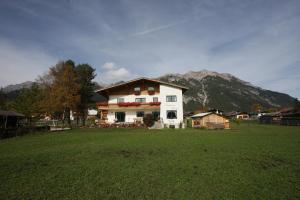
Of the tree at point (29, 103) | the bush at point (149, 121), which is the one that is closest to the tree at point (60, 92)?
the tree at point (29, 103)

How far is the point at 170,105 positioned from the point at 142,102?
470cm

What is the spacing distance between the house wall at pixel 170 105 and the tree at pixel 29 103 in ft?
70.4

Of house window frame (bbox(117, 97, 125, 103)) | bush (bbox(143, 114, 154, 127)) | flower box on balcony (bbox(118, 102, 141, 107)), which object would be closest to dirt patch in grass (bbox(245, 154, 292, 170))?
bush (bbox(143, 114, 154, 127))

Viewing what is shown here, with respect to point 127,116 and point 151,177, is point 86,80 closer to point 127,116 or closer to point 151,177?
point 127,116

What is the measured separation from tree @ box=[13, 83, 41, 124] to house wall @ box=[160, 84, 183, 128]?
70.4ft

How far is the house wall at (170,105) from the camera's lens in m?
34.9

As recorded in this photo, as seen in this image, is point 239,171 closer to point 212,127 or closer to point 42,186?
point 42,186

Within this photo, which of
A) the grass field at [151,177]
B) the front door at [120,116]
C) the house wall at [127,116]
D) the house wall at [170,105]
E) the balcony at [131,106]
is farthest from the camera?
the front door at [120,116]

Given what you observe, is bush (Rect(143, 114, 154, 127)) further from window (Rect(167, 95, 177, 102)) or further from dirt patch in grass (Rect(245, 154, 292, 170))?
dirt patch in grass (Rect(245, 154, 292, 170))

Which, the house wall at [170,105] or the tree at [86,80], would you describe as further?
the tree at [86,80]

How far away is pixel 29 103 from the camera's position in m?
37.8

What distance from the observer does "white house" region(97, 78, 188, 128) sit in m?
35.0

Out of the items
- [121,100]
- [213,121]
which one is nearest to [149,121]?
[121,100]

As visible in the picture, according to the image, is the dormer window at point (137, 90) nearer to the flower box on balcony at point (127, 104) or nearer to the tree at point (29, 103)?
the flower box on balcony at point (127, 104)
